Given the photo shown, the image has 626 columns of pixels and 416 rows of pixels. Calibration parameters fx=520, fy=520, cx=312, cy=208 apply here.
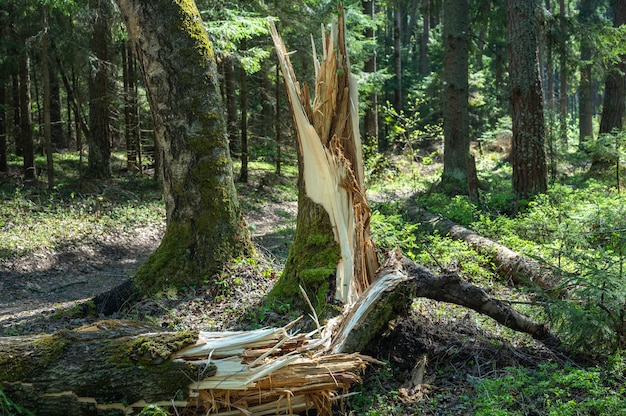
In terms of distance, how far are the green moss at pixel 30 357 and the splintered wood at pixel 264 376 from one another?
2.77 feet

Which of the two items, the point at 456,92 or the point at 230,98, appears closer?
the point at 456,92

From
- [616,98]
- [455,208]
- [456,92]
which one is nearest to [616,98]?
[616,98]

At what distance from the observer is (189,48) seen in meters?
6.46

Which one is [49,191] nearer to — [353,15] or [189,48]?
[189,48]

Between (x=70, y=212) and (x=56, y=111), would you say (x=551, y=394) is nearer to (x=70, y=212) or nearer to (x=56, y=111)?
(x=70, y=212)

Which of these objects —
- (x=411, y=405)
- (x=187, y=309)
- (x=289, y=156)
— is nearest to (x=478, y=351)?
(x=411, y=405)

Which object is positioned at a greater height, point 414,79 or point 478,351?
point 414,79

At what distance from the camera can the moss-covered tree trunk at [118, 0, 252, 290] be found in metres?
6.40

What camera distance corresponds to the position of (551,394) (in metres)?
4.00

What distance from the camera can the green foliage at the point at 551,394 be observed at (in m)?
3.63

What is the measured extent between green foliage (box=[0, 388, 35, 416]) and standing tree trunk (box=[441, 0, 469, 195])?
12.0 meters

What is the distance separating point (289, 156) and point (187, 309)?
57.9 feet

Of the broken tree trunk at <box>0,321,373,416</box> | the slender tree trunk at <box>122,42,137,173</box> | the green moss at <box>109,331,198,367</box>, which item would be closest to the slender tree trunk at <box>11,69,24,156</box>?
the slender tree trunk at <box>122,42,137,173</box>

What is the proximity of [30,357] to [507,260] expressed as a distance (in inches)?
237
